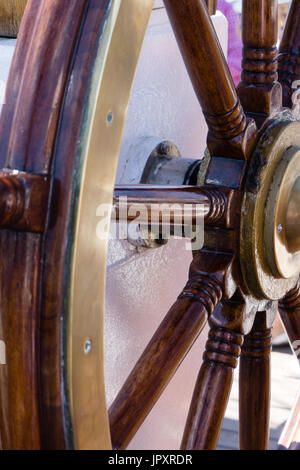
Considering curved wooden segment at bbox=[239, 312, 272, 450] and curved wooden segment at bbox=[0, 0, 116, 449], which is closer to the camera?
curved wooden segment at bbox=[0, 0, 116, 449]

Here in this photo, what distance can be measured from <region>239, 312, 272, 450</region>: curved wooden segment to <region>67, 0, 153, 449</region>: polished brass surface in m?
0.36

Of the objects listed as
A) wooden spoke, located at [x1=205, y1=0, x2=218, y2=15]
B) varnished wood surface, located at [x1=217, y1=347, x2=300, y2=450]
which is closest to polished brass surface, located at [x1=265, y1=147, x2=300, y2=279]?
wooden spoke, located at [x1=205, y1=0, x2=218, y2=15]

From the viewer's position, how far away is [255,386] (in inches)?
30.5

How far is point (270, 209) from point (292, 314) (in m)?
0.22

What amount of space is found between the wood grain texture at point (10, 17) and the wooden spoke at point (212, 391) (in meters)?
0.38

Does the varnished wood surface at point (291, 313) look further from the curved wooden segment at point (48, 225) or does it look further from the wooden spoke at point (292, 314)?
the curved wooden segment at point (48, 225)

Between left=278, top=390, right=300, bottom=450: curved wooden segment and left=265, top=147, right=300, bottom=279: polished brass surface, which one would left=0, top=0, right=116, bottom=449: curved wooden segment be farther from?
left=278, top=390, right=300, bottom=450: curved wooden segment

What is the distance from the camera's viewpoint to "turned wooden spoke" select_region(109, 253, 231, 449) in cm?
55

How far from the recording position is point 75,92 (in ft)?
1.26

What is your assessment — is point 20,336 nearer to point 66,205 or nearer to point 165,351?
point 66,205

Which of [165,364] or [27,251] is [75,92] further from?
[165,364]

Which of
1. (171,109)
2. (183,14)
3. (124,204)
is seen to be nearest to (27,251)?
(124,204)

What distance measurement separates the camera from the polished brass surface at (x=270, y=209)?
65 centimetres

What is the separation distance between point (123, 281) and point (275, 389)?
112 centimetres
